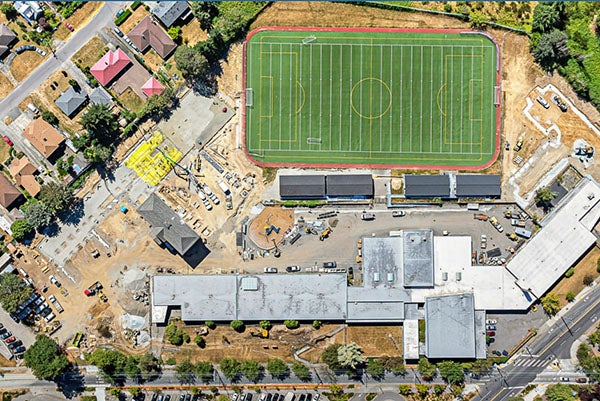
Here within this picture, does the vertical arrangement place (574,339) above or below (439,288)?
below

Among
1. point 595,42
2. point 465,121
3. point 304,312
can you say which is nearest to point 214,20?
point 465,121

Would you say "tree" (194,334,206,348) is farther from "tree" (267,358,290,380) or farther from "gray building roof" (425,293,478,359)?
"gray building roof" (425,293,478,359)

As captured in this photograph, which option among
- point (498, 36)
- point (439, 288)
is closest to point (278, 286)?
point (439, 288)

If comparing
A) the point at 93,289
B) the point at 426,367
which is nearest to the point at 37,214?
the point at 93,289

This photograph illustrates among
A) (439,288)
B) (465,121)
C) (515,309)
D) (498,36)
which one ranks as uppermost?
(498,36)

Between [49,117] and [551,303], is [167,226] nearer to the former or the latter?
[49,117]

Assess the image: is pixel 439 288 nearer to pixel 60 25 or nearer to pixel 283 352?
pixel 283 352
